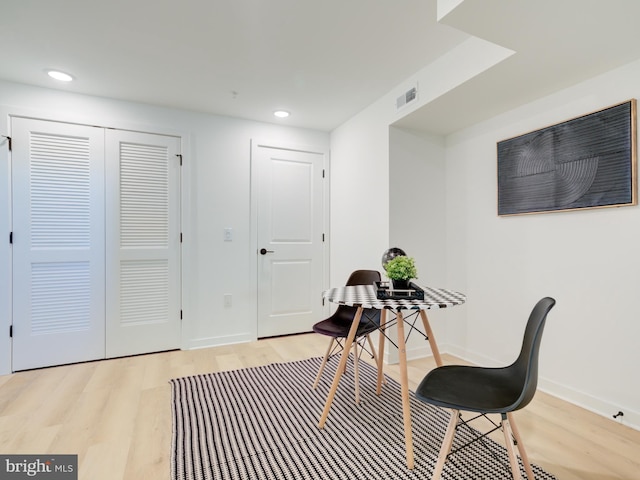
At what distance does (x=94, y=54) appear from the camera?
7.34ft

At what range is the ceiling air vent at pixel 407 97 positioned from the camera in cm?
252

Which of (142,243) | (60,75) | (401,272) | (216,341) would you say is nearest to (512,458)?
(401,272)

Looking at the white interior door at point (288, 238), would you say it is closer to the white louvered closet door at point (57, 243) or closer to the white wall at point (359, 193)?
the white wall at point (359, 193)

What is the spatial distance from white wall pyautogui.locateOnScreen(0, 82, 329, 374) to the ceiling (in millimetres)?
232

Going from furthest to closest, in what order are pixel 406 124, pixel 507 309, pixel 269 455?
pixel 406 124
pixel 507 309
pixel 269 455

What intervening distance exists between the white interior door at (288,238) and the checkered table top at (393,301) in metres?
1.63

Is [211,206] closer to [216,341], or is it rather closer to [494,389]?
[216,341]

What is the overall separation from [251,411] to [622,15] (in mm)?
2831

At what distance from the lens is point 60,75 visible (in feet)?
8.26

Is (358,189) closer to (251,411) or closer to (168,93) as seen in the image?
(168,93)

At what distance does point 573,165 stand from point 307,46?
75.7 inches

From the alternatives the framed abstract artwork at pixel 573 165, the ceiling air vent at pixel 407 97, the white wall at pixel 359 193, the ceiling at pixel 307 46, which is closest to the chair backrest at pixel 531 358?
the framed abstract artwork at pixel 573 165

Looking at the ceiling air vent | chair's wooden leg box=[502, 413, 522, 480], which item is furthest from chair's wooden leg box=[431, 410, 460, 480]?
the ceiling air vent

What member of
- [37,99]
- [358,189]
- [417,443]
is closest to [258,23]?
[358,189]
